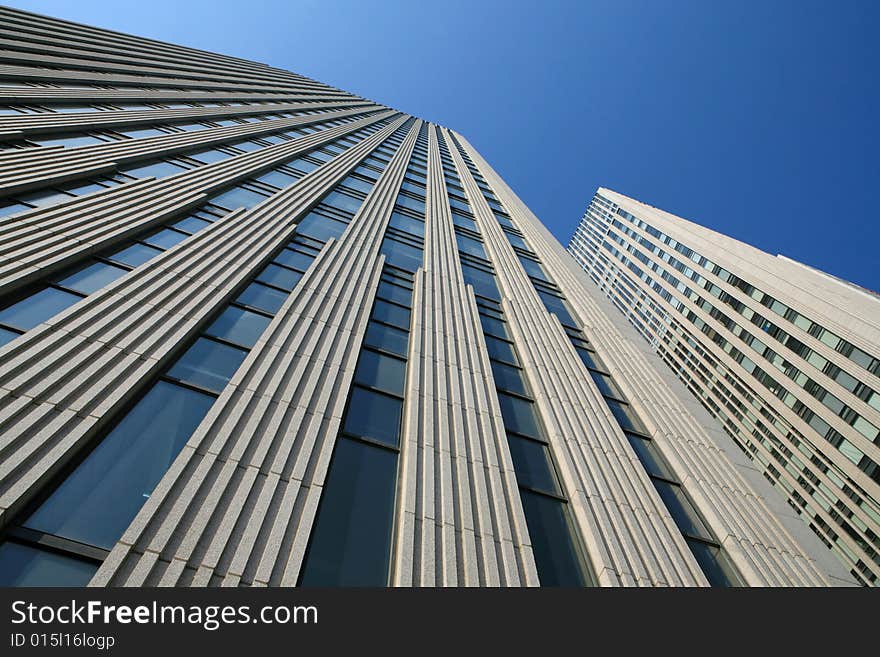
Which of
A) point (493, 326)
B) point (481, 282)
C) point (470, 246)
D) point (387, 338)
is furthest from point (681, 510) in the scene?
point (470, 246)

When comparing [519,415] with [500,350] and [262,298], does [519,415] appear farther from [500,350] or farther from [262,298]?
[262,298]

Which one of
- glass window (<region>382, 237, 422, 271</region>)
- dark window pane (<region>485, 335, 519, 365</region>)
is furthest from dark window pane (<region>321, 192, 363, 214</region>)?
dark window pane (<region>485, 335, 519, 365</region>)

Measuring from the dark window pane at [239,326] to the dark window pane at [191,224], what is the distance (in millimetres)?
3924

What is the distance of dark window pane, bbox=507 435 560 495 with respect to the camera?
8.52m

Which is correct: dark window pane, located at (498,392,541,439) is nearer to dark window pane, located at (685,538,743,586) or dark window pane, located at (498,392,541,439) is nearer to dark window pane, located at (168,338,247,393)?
dark window pane, located at (685,538,743,586)

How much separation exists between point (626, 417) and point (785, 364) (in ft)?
115

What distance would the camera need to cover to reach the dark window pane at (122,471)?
4887 mm

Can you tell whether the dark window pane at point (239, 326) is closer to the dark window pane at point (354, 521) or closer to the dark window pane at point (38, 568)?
the dark window pane at point (354, 521)

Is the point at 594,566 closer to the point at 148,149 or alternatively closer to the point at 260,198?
the point at 260,198

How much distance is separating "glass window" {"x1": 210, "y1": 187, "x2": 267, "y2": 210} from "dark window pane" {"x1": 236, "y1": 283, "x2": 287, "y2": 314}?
5.16m

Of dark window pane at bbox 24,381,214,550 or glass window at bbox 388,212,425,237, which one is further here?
glass window at bbox 388,212,425,237

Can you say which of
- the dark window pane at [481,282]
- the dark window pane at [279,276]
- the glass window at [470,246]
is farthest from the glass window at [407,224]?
the dark window pane at [279,276]

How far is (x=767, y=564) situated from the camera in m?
8.26

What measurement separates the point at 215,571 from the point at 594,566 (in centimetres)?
535
